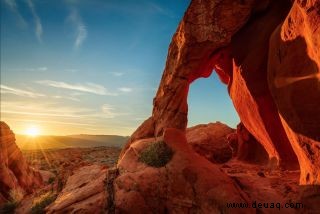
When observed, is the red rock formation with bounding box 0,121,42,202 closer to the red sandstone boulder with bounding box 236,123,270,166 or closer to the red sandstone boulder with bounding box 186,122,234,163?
the red sandstone boulder with bounding box 186,122,234,163

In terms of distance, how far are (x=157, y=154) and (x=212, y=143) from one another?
18562mm

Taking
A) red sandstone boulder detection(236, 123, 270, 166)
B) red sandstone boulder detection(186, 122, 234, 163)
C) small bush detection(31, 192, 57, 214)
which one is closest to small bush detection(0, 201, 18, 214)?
small bush detection(31, 192, 57, 214)

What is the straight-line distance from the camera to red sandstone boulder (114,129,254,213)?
46.2ft

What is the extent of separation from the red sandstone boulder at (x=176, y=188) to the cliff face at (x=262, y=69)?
4.10 meters

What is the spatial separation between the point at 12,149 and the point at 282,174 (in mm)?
30482

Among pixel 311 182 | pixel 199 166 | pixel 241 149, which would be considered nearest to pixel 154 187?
pixel 199 166

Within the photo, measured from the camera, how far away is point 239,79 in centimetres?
2203

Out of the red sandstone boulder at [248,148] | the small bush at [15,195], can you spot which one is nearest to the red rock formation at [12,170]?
the small bush at [15,195]

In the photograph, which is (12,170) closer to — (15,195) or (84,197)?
(15,195)

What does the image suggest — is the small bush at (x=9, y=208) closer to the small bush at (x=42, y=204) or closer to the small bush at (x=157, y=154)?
the small bush at (x=42, y=204)

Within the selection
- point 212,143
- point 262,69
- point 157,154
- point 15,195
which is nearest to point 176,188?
point 157,154

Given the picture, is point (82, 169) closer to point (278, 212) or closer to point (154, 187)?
point (154, 187)

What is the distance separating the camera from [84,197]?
14.9 meters

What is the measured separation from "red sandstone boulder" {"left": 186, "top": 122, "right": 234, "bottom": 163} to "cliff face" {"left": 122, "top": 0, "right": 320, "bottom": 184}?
8.18 metres
